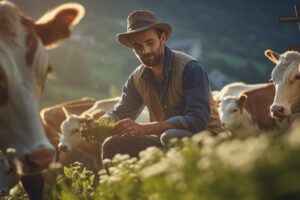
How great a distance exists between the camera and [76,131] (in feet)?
42.2

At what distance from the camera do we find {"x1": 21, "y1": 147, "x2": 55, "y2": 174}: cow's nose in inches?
165

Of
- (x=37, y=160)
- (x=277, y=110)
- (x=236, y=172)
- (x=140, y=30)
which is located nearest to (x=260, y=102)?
(x=277, y=110)

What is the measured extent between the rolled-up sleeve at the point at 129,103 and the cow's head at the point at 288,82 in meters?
3.09

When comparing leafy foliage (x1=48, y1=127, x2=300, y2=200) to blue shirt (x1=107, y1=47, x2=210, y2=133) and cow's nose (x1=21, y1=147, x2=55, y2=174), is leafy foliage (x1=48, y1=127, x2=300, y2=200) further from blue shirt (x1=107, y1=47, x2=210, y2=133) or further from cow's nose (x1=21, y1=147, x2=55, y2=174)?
blue shirt (x1=107, y1=47, x2=210, y2=133)

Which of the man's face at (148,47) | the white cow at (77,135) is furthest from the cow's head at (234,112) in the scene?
the man's face at (148,47)

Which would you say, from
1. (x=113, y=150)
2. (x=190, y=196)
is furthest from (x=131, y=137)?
(x=190, y=196)

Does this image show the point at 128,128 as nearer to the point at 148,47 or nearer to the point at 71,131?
the point at 148,47

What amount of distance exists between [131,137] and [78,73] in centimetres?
9738

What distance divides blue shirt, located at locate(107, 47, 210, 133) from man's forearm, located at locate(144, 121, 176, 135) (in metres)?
0.05

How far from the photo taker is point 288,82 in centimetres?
1002

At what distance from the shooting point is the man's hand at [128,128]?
592cm

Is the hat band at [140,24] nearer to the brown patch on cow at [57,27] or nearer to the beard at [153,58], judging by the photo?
the beard at [153,58]

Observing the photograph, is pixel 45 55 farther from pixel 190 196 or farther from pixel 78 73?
pixel 78 73

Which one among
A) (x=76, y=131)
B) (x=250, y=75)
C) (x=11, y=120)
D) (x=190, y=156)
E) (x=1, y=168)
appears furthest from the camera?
(x=250, y=75)
